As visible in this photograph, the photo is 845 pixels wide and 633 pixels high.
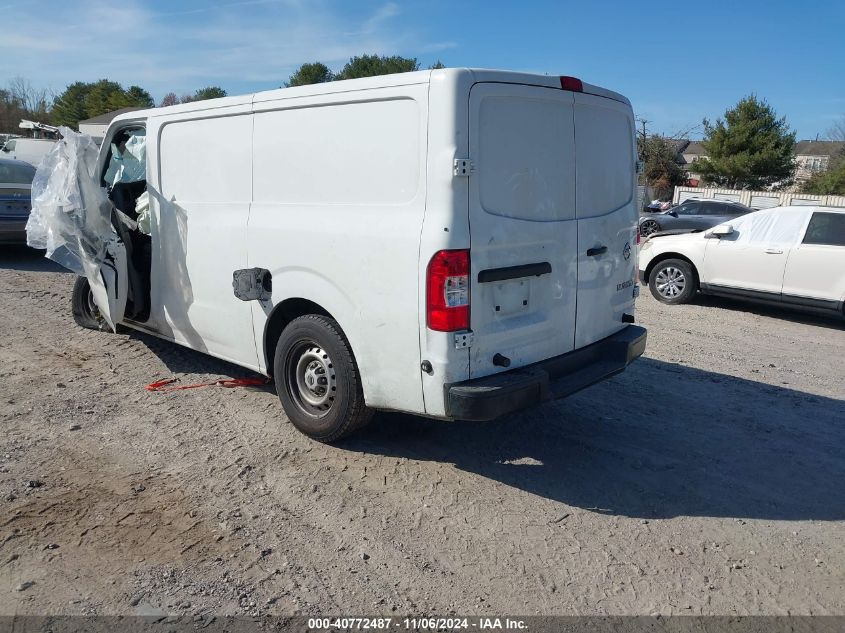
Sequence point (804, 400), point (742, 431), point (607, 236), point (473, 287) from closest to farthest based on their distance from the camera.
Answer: point (473, 287) < point (607, 236) < point (742, 431) < point (804, 400)

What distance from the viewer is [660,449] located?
4734 millimetres

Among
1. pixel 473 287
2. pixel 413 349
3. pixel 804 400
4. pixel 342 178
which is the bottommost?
pixel 804 400

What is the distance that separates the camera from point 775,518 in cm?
389

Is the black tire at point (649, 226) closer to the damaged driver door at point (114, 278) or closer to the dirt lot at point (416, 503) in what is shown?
the dirt lot at point (416, 503)

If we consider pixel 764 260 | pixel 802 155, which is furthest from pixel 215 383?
pixel 802 155

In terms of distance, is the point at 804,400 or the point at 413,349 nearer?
the point at 413,349

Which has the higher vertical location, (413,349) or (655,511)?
(413,349)

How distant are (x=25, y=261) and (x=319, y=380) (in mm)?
9259

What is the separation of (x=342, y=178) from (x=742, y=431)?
350 centimetres

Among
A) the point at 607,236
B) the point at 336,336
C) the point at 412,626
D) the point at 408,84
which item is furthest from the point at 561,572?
the point at 408,84

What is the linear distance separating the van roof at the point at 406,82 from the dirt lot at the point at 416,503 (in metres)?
2.29

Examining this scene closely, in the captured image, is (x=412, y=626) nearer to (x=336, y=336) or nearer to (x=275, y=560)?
(x=275, y=560)

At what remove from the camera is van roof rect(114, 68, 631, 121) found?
12.1 feet

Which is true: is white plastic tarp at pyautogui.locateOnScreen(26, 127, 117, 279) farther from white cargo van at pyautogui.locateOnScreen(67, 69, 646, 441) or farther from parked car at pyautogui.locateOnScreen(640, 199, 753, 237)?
parked car at pyautogui.locateOnScreen(640, 199, 753, 237)
